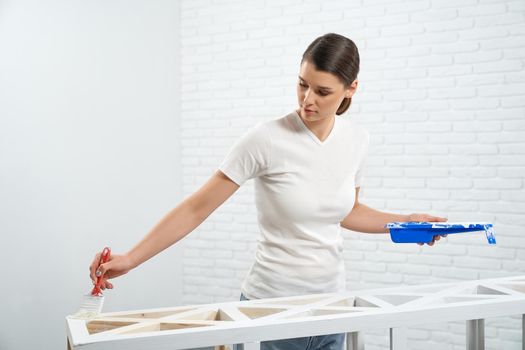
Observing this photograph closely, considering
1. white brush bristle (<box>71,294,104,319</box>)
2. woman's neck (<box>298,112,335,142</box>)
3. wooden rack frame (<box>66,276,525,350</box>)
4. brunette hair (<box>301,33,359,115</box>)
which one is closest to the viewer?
wooden rack frame (<box>66,276,525,350</box>)

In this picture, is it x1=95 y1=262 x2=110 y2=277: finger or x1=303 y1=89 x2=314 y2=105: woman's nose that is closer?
x1=95 y1=262 x2=110 y2=277: finger

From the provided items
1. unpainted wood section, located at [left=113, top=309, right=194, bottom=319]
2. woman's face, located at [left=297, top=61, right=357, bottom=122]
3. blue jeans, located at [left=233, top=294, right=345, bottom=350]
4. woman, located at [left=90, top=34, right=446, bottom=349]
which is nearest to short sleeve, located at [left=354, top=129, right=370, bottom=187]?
woman, located at [left=90, top=34, right=446, bottom=349]

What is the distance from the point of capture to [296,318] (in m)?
1.44

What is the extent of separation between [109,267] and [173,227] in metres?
0.20

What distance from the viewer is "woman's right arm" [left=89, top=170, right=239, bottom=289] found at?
158cm

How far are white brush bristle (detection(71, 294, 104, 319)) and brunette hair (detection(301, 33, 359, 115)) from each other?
84cm

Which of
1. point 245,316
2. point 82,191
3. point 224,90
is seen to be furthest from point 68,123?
point 245,316

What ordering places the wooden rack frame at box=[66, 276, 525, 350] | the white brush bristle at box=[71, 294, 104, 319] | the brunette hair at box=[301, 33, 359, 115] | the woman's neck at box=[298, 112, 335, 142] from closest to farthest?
the wooden rack frame at box=[66, 276, 525, 350]
the white brush bristle at box=[71, 294, 104, 319]
the brunette hair at box=[301, 33, 359, 115]
the woman's neck at box=[298, 112, 335, 142]

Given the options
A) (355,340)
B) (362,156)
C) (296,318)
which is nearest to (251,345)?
(296,318)

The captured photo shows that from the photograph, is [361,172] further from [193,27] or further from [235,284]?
[193,27]

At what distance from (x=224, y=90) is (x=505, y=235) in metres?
2.19

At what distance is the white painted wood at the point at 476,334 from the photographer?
1.64 meters

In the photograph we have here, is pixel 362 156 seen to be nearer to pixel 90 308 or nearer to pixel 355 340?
pixel 355 340

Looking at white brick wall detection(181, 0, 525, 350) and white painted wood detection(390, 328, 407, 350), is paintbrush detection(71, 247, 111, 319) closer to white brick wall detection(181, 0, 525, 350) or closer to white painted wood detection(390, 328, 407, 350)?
white painted wood detection(390, 328, 407, 350)
